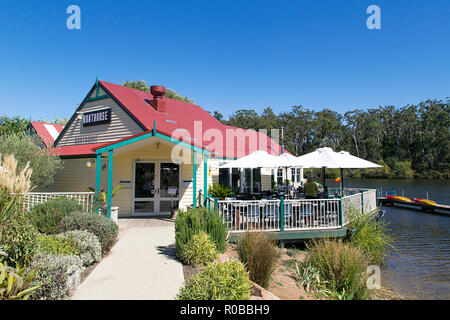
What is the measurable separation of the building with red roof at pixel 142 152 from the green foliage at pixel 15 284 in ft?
17.8

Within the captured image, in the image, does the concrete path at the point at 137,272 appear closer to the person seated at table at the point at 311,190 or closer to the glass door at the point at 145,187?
the glass door at the point at 145,187

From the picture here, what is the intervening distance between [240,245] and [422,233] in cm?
1130

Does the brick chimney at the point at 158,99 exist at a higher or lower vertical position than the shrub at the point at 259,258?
higher

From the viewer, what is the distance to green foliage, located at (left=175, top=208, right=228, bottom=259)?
5.83 m

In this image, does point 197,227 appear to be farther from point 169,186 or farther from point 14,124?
point 14,124

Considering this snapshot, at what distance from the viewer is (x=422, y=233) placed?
12562mm

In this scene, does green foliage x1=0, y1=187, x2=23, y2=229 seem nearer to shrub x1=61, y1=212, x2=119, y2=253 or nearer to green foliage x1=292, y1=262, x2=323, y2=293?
shrub x1=61, y1=212, x2=119, y2=253

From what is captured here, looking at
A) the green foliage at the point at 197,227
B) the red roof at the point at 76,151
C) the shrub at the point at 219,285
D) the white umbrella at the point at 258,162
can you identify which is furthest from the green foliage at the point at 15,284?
the red roof at the point at 76,151

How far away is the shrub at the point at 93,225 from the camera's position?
20.8 ft

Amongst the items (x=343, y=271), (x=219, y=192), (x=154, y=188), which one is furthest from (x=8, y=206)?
(x=219, y=192)

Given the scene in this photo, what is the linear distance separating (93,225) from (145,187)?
5.03 m
